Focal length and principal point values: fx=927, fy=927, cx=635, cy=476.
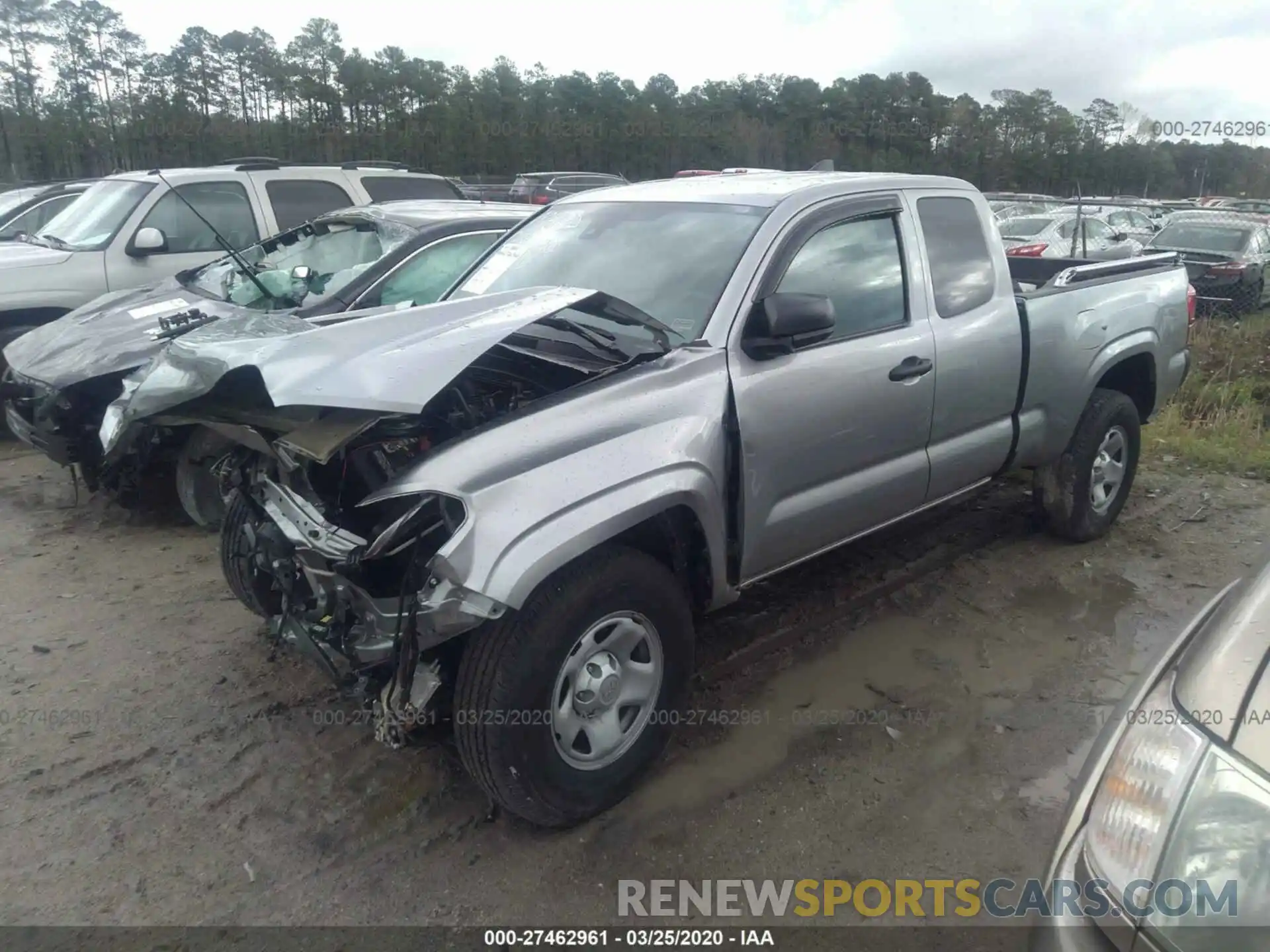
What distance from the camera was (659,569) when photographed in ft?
9.78

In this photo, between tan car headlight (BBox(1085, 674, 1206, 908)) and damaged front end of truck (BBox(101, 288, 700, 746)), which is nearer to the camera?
tan car headlight (BBox(1085, 674, 1206, 908))

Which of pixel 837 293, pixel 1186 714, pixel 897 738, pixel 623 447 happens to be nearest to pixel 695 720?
pixel 897 738

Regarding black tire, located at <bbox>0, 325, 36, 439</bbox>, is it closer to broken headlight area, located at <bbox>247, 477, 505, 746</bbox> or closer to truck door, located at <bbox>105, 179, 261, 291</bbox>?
truck door, located at <bbox>105, 179, 261, 291</bbox>

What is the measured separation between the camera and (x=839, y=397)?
3.52 meters

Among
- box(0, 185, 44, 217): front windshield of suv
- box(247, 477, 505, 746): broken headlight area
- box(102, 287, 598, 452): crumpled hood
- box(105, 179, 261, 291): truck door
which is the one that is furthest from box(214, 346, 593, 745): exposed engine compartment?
box(0, 185, 44, 217): front windshield of suv

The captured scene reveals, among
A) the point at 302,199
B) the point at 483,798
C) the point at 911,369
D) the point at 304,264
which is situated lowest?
→ the point at 483,798

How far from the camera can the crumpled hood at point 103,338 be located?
16.2 feet

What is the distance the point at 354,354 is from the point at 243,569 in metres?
1.27

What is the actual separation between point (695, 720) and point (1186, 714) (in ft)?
6.99

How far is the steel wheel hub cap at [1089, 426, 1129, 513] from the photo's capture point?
16.8 ft

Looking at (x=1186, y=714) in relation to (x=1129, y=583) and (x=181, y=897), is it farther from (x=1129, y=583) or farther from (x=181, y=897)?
(x=1129, y=583)

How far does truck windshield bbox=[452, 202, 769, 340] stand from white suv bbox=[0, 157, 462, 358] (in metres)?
3.90

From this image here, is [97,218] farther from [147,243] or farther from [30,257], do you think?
[147,243]

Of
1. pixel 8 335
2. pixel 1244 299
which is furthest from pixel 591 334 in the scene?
pixel 1244 299
